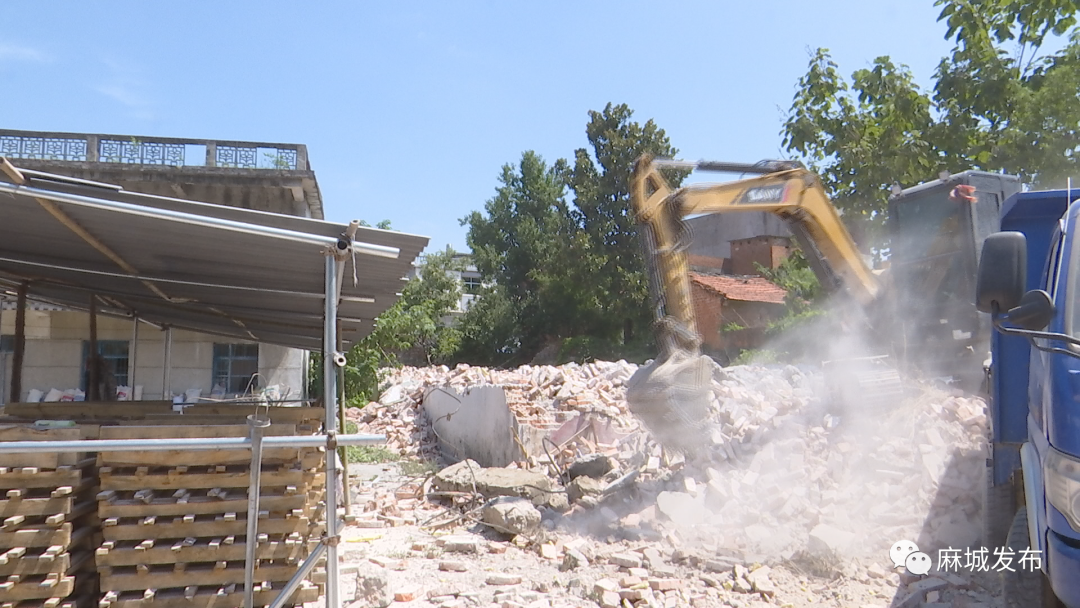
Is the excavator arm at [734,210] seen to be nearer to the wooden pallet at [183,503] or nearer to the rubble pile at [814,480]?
the rubble pile at [814,480]

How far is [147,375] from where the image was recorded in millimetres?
13828

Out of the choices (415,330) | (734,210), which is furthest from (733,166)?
(415,330)

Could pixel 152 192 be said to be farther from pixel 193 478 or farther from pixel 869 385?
pixel 869 385

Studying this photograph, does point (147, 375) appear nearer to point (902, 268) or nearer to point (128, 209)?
point (128, 209)

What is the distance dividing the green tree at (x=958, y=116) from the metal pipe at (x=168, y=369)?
13253 millimetres

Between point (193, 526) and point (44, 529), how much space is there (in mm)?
802

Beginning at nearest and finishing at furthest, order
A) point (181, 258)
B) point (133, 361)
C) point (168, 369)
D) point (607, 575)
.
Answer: point (181, 258), point (607, 575), point (133, 361), point (168, 369)

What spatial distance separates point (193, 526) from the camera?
4.44 meters

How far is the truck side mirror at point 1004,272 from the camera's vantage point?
375 cm

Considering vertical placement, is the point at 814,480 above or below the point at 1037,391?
below

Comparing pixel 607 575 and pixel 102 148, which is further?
pixel 102 148

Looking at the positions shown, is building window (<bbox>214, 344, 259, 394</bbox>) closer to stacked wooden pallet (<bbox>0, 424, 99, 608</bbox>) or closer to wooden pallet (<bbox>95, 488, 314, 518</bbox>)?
stacked wooden pallet (<bbox>0, 424, 99, 608</bbox>)

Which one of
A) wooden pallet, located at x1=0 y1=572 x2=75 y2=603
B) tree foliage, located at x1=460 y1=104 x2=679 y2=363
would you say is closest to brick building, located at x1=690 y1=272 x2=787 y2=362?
tree foliage, located at x1=460 y1=104 x2=679 y2=363

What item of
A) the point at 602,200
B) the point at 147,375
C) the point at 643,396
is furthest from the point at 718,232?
the point at 643,396
